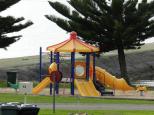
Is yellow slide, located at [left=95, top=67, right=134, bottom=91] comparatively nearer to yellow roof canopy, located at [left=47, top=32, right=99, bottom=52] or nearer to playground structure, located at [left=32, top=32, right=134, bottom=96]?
playground structure, located at [left=32, top=32, right=134, bottom=96]

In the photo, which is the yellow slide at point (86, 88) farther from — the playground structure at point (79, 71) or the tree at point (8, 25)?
the tree at point (8, 25)

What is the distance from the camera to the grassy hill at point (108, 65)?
52906 mm

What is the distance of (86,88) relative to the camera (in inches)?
1505

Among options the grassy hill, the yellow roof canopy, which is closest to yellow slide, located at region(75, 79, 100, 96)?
the yellow roof canopy

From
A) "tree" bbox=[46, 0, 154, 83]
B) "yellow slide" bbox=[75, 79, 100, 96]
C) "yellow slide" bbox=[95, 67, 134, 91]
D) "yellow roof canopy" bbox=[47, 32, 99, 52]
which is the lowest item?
"yellow slide" bbox=[75, 79, 100, 96]

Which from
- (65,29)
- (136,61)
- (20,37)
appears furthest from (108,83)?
(136,61)

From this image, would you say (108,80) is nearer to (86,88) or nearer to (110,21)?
(86,88)

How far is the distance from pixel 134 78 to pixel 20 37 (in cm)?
1189

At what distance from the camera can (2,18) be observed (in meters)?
53.4

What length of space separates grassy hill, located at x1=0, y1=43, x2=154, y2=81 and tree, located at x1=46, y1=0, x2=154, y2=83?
3.95 m

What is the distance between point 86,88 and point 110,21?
1224 cm

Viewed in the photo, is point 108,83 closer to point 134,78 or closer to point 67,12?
point 67,12

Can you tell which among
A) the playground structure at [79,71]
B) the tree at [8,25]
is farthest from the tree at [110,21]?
the playground structure at [79,71]

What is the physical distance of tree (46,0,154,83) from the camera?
4919 centimetres
